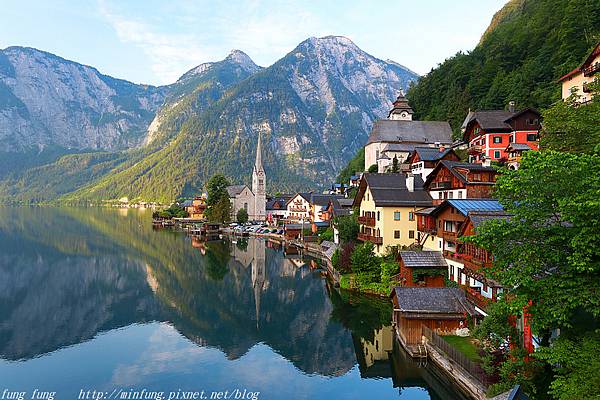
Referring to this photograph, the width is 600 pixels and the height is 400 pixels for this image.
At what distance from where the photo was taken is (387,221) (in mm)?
46312

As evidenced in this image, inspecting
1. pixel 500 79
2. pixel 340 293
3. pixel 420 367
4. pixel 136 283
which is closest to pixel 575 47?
pixel 500 79

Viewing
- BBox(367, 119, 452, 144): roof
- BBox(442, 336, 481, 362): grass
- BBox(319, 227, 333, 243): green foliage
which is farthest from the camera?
BBox(367, 119, 452, 144): roof

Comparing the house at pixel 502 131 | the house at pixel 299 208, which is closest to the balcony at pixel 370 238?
the house at pixel 502 131

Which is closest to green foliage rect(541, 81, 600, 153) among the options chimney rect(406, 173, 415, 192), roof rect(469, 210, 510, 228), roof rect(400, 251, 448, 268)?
roof rect(469, 210, 510, 228)

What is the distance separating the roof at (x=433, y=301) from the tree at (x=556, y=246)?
11812mm

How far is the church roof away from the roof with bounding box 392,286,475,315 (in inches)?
2587

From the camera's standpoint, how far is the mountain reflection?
111 feet

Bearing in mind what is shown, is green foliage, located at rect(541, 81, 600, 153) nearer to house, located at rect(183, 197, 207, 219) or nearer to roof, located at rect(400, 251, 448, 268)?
roof, located at rect(400, 251, 448, 268)

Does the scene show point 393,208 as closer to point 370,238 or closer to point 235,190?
point 370,238

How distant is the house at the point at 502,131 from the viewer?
56.6 m

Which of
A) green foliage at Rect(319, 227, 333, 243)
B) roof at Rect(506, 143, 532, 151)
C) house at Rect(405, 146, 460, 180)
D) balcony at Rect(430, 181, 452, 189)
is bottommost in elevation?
green foliage at Rect(319, 227, 333, 243)

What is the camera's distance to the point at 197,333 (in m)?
36.4

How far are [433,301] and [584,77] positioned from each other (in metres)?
30.8

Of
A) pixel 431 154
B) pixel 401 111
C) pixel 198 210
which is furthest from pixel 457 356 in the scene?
pixel 198 210
